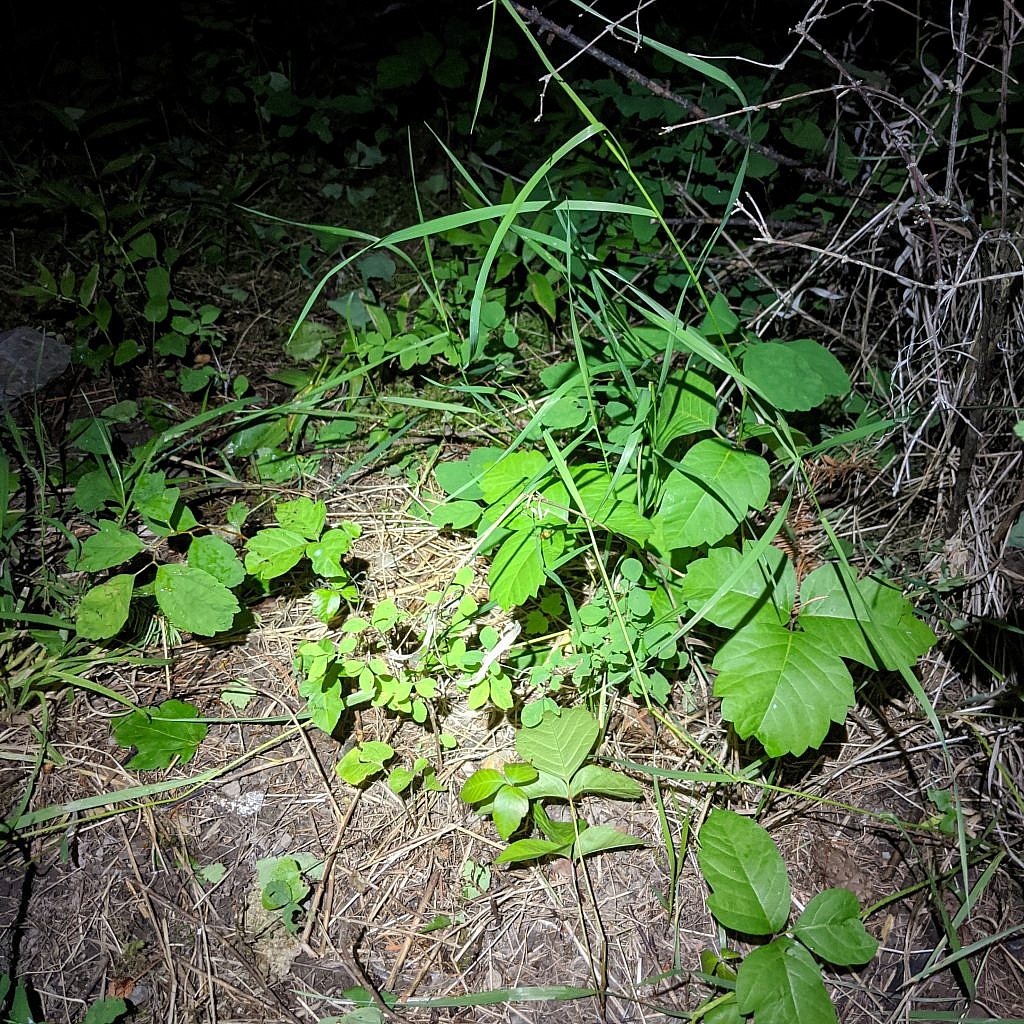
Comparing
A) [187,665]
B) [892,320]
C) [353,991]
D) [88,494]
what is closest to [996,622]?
[892,320]

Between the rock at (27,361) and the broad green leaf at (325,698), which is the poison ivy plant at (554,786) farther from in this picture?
the rock at (27,361)

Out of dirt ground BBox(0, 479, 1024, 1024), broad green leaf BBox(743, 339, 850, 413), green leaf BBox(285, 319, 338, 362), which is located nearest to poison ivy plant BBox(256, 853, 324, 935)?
dirt ground BBox(0, 479, 1024, 1024)

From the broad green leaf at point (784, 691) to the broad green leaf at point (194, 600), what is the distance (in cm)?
101

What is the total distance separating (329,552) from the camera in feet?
5.27

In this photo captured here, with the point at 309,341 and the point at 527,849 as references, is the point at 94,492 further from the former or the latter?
the point at 527,849

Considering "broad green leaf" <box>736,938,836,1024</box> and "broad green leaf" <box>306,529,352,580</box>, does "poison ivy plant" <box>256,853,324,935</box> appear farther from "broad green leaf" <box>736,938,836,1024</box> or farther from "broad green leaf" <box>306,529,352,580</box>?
"broad green leaf" <box>736,938,836,1024</box>

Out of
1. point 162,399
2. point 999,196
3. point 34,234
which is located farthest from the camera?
point 34,234

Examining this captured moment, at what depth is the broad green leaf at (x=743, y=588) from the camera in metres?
1.39

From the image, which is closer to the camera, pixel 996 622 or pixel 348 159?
pixel 996 622

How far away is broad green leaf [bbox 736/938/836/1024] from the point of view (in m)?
1.19

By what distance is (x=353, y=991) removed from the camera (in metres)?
1.27

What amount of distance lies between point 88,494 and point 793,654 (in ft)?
5.29

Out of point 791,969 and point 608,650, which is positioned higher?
point 608,650

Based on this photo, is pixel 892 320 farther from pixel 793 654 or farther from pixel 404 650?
pixel 404 650
